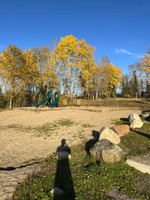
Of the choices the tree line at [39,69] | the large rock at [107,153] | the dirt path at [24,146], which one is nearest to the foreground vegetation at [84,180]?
the large rock at [107,153]

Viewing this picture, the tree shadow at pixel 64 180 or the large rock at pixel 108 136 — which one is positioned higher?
the large rock at pixel 108 136

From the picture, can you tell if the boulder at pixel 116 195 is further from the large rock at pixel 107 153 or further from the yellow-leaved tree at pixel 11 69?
the yellow-leaved tree at pixel 11 69

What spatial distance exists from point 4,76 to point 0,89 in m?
→ 2.67

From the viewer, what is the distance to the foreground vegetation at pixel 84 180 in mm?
2947

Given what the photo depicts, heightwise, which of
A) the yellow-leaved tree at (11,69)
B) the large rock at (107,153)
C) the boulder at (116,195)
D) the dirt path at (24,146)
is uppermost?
the yellow-leaved tree at (11,69)

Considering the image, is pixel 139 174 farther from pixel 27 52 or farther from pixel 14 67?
pixel 27 52

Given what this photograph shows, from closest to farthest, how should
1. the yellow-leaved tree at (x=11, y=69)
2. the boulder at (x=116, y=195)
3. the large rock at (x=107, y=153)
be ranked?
the boulder at (x=116, y=195), the large rock at (x=107, y=153), the yellow-leaved tree at (x=11, y=69)

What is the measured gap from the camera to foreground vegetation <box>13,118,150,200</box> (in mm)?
2947

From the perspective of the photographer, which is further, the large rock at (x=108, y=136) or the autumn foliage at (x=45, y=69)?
the autumn foliage at (x=45, y=69)

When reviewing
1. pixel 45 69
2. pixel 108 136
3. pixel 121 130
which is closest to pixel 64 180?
pixel 108 136

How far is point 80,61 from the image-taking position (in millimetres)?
22844

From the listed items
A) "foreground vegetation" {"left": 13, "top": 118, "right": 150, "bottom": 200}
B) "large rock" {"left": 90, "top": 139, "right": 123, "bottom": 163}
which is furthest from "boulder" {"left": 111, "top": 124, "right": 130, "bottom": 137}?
"large rock" {"left": 90, "top": 139, "right": 123, "bottom": 163}

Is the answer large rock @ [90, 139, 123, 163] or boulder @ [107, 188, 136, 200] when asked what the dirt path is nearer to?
large rock @ [90, 139, 123, 163]

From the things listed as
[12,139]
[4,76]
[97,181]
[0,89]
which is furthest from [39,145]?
[0,89]
